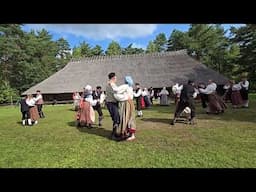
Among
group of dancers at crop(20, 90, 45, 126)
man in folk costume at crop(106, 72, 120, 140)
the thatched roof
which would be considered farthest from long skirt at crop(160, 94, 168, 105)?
man in folk costume at crop(106, 72, 120, 140)

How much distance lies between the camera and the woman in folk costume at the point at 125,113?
5695mm

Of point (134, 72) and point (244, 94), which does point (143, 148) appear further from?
point (134, 72)

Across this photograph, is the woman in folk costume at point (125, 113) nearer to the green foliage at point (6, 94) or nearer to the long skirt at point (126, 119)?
the long skirt at point (126, 119)

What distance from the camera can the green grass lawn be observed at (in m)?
4.14

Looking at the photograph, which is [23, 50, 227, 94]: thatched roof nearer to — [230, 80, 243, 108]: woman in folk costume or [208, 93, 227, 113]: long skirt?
[230, 80, 243, 108]: woman in folk costume

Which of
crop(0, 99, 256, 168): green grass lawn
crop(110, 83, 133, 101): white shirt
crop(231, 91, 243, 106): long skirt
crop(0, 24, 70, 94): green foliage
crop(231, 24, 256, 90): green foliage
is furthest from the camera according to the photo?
crop(0, 24, 70, 94): green foliage

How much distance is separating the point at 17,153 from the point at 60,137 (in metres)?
1.50

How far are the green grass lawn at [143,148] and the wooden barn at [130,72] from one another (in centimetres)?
1554

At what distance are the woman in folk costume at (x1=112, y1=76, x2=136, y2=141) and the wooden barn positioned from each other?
16.4 metres

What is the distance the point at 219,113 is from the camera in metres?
9.47

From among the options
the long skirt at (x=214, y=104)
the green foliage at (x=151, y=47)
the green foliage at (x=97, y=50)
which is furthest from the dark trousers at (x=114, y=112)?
the green foliage at (x=151, y=47)

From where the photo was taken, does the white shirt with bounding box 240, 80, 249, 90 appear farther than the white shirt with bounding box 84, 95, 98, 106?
Yes

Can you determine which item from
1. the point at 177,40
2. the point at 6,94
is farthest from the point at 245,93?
the point at 177,40
